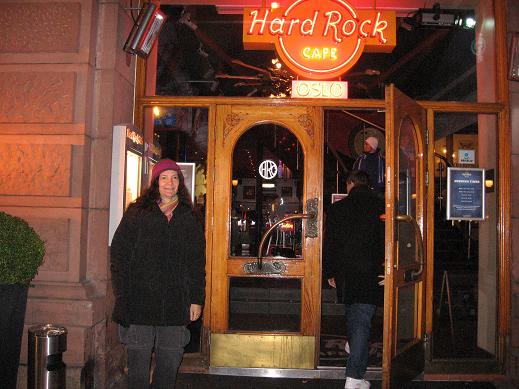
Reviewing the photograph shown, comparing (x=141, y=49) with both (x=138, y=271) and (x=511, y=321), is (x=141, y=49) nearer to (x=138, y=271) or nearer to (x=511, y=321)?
(x=138, y=271)

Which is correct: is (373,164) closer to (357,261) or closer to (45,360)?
(357,261)

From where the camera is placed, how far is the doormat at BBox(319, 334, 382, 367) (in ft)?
16.8

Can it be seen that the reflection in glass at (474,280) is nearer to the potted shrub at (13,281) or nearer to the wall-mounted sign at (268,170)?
the wall-mounted sign at (268,170)

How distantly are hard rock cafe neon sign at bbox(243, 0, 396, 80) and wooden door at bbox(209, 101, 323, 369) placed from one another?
1.49 feet

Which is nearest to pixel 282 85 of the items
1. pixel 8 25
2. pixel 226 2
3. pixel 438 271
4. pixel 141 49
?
pixel 226 2

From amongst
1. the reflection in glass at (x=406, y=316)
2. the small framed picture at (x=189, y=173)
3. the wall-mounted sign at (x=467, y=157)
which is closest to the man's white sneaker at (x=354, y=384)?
the reflection in glass at (x=406, y=316)

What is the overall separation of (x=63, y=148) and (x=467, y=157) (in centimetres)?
416

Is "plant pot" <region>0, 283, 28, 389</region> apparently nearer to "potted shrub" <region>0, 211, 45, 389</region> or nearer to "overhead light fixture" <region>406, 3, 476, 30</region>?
"potted shrub" <region>0, 211, 45, 389</region>

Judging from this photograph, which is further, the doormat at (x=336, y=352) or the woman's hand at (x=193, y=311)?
the doormat at (x=336, y=352)

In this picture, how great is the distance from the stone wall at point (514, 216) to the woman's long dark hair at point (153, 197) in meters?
3.28

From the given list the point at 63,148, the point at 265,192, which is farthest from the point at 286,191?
the point at 63,148

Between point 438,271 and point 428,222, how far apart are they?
6.26m

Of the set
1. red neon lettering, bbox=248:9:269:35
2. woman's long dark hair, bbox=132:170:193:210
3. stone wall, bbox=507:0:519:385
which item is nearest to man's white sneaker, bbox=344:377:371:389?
stone wall, bbox=507:0:519:385

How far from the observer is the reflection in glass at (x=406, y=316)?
4.40m
